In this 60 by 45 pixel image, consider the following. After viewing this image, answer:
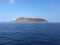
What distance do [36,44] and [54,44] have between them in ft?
3.63

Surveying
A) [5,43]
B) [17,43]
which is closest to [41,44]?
[17,43]

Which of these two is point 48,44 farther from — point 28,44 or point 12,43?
point 12,43

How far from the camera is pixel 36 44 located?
6.78 metres

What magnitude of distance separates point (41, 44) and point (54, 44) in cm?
81

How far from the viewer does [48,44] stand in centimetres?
671

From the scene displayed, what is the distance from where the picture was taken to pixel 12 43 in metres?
6.84

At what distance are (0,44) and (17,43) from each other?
1023 millimetres

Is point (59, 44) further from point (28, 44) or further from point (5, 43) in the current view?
point (5, 43)

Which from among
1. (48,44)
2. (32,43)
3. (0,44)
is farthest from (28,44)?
(0,44)

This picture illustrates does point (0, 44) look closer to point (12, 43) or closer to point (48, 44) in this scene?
point (12, 43)

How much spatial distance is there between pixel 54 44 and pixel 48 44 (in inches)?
15.1

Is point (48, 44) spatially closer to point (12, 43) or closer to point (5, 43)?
point (12, 43)

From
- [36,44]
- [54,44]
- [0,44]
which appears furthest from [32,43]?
[0,44]

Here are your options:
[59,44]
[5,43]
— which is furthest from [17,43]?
[59,44]
